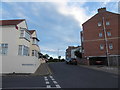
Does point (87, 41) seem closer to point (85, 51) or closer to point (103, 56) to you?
point (85, 51)

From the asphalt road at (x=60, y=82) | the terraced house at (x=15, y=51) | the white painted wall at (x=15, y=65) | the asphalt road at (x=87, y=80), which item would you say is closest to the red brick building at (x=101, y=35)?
the terraced house at (x=15, y=51)

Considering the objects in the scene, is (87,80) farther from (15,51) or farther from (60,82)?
(15,51)

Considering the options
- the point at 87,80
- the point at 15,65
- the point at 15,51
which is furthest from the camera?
the point at 15,51

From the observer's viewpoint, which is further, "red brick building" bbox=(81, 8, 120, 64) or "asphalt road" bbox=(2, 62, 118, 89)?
"red brick building" bbox=(81, 8, 120, 64)

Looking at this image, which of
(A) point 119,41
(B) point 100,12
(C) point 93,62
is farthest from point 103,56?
(B) point 100,12

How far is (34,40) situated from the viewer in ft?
102

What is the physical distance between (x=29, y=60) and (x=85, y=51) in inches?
893

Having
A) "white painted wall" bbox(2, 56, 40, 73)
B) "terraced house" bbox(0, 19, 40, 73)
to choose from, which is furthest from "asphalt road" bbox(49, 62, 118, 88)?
"terraced house" bbox(0, 19, 40, 73)

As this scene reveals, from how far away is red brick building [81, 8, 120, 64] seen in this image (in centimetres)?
3528

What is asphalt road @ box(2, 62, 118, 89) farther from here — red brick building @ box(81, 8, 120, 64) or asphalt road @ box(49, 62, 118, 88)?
red brick building @ box(81, 8, 120, 64)

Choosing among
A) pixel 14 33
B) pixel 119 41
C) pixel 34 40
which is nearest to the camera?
pixel 14 33

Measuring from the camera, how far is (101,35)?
1448 inches

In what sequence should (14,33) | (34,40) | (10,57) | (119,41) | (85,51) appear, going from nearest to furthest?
(10,57)
(14,33)
(34,40)
(119,41)
(85,51)

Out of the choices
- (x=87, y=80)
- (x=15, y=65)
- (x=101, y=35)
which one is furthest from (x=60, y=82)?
(x=101, y=35)
